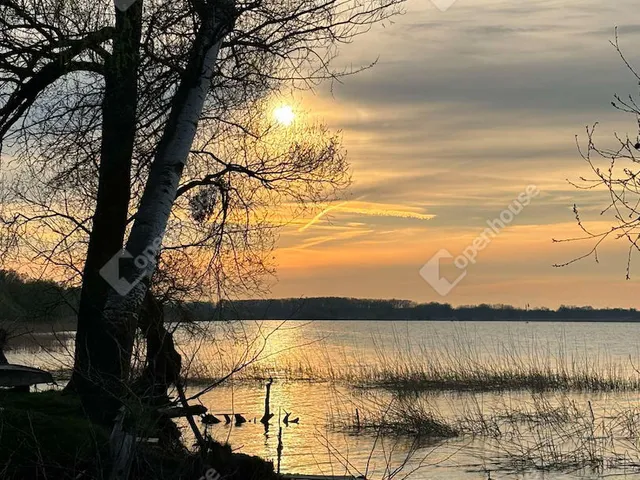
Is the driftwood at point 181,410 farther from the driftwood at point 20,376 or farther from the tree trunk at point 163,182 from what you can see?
the driftwood at point 20,376

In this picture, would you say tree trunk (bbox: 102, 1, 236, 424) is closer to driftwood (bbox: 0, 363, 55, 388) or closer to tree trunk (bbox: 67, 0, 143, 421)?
tree trunk (bbox: 67, 0, 143, 421)

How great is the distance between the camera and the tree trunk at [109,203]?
24.5 feet

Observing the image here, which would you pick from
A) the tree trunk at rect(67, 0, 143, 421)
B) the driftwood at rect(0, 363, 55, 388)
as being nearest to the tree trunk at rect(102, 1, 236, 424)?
the tree trunk at rect(67, 0, 143, 421)

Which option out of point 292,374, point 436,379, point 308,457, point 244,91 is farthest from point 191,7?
point 292,374

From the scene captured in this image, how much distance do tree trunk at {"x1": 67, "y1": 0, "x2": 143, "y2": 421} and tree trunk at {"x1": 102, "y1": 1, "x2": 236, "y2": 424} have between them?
1.09 ft

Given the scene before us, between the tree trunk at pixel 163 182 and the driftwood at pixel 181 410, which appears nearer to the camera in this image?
the driftwood at pixel 181 410

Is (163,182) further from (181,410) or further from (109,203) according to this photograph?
(109,203)

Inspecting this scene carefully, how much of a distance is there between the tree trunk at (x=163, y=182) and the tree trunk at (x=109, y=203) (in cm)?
33

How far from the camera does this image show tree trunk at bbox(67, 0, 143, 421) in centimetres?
746

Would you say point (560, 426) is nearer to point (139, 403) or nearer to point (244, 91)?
point (244, 91)

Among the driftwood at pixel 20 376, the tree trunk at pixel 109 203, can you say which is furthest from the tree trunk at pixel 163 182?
the driftwood at pixel 20 376

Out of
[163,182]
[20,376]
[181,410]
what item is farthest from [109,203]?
[181,410]

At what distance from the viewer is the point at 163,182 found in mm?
7016

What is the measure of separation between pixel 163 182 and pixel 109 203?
11.7 feet
